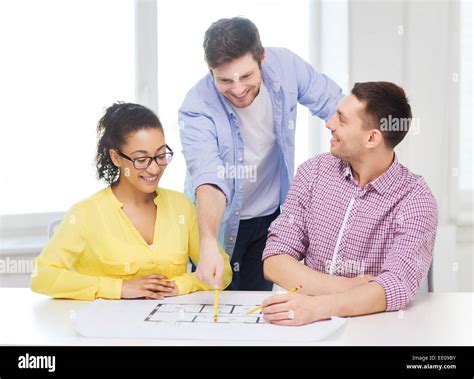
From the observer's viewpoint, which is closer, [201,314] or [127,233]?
[201,314]

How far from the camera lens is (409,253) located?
1866 mm

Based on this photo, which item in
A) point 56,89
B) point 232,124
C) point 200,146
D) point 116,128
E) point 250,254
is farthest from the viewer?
point 56,89

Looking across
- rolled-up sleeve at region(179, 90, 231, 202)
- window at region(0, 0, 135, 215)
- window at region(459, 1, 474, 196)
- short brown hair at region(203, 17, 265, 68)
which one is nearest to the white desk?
rolled-up sleeve at region(179, 90, 231, 202)

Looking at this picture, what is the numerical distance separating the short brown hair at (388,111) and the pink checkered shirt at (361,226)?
0.33ft

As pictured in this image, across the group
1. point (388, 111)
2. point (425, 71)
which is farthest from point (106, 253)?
point (425, 71)

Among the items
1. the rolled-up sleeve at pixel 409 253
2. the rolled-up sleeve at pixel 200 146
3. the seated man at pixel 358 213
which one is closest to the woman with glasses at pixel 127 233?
the rolled-up sleeve at pixel 200 146

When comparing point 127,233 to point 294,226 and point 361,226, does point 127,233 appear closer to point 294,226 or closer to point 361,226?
point 294,226

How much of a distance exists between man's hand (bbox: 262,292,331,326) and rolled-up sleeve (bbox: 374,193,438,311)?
0.66ft

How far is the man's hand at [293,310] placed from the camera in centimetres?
165

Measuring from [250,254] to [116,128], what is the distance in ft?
2.44

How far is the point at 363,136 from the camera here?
2.03 meters

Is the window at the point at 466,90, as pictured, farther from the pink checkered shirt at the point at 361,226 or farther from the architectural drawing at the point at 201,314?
the architectural drawing at the point at 201,314
